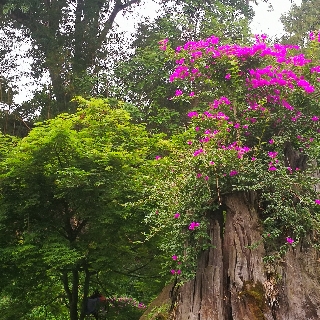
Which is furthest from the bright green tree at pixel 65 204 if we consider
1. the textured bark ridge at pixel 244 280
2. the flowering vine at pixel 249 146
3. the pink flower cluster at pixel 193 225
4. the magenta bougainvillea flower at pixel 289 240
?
the magenta bougainvillea flower at pixel 289 240

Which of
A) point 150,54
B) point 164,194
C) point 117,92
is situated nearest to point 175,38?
point 150,54

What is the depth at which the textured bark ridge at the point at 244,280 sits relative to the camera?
12.2ft

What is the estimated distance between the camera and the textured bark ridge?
12.2ft

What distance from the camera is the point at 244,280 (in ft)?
12.7

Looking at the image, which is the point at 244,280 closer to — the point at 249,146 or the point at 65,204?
the point at 249,146

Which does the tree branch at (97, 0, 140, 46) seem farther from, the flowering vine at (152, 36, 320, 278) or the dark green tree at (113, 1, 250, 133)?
the flowering vine at (152, 36, 320, 278)

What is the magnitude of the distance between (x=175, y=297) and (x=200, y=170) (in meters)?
1.54

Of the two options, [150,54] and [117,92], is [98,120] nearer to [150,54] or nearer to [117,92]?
[117,92]

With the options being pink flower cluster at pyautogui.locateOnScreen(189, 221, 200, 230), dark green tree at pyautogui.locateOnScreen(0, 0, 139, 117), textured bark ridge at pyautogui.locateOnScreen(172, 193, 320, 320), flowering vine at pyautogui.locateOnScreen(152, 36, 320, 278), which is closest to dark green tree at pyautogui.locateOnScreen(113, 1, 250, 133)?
dark green tree at pyautogui.locateOnScreen(0, 0, 139, 117)

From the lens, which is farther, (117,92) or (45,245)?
(117,92)

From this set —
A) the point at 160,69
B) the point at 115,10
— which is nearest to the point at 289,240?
the point at 160,69

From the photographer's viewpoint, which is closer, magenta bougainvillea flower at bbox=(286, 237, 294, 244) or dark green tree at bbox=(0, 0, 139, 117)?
magenta bougainvillea flower at bbox=(286, 237, 294, 244)

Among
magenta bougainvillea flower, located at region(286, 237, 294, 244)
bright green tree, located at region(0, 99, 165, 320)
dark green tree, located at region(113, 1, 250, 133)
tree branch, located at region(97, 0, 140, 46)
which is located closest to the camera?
magenta bougainvillea flower, located at region(286, 237, 294, 244)

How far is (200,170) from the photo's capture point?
4133 millimetres
